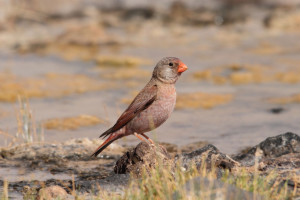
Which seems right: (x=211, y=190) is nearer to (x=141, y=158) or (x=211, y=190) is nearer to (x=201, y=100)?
(x=141, y=158)

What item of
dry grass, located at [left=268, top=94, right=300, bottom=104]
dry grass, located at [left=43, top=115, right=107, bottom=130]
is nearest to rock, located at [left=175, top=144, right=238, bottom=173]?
dry grass, located at [left=43, top=115, right=107, bottom=130]

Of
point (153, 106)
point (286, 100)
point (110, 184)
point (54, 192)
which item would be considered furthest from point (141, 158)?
point (286, 100)

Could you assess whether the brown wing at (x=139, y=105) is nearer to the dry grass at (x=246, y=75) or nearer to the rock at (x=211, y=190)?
the rock at (x=211, y=190)

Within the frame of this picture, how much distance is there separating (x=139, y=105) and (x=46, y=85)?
295 inches

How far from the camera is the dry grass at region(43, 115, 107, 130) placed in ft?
33.5

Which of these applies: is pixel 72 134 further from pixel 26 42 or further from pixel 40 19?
pixel 40 19

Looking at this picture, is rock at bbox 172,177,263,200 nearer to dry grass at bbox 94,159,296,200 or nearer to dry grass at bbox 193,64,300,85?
dry grass at bbox 94,159,296,200

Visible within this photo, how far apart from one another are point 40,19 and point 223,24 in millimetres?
6569

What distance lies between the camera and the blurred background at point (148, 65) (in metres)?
10.2

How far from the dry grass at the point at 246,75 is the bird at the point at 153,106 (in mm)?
7295

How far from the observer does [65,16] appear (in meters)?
21.8

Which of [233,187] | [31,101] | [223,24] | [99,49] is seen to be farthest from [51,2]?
[233,187]

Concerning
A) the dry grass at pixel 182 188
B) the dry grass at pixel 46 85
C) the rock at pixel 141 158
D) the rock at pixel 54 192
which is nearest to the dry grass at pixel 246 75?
the dry grass at pixel 46 85

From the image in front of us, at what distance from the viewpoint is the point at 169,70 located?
6.80m
